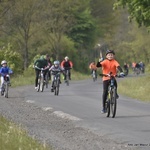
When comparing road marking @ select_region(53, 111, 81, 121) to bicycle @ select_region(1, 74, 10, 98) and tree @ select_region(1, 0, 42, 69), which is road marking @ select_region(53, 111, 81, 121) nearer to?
bicycle @ select_region(1, 74, 10, 98)

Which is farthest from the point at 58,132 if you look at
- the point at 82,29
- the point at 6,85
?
the point at 82,29

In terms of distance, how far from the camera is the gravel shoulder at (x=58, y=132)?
9883mm

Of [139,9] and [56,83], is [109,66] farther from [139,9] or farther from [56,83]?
[139,9]

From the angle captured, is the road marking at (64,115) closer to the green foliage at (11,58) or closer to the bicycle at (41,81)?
the bicycle at (41,81)

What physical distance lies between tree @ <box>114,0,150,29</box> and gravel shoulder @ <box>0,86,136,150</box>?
500 inches

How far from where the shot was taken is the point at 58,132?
11.7 metres

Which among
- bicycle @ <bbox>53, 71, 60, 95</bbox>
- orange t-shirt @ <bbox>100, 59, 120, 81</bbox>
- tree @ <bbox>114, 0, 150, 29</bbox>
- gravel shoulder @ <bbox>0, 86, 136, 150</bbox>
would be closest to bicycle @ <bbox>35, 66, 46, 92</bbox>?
bicycle @ <bbox>53, 71, 60, 95</bbox>

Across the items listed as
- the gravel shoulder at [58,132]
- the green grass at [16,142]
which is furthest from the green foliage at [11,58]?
the green grass at [16,142]

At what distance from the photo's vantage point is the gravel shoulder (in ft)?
32.4

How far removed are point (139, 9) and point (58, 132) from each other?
56.9ft

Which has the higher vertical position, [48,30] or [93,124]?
[48,30]

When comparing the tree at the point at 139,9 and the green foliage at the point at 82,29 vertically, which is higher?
the green foliage at the point at 82,29

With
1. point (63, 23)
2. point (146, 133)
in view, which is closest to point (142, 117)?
point (146, 133)

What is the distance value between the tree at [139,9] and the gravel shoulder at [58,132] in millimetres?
12689
